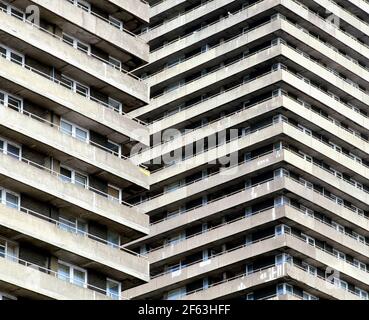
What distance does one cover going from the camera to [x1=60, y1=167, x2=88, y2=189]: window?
249 ft

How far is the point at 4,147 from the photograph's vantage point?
72312 millimetres

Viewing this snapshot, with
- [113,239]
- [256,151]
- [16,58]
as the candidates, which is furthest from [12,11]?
[256,151]

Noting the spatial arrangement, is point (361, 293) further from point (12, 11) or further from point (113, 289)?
point (12, 11)

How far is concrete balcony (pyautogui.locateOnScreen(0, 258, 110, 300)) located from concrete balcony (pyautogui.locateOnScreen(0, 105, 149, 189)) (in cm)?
686

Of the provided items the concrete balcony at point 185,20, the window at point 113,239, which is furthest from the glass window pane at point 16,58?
Result: the concrete balcony at point 185,20

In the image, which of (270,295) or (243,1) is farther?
(243,1)

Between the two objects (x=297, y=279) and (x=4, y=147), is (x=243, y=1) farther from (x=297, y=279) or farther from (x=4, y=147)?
(x=4, y=147)

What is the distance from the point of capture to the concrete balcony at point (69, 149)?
72.4 metres

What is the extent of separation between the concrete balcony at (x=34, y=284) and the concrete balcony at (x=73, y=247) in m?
1.47

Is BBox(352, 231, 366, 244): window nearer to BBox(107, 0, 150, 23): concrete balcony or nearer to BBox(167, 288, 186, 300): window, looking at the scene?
BBox(167, 288, 186, 300): window

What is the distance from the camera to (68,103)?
76500 millimetres
